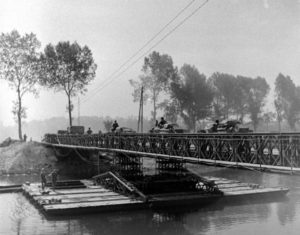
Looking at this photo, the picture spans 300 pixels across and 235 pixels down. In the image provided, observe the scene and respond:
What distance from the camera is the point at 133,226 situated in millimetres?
24219

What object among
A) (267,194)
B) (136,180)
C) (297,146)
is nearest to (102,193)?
(136,180)

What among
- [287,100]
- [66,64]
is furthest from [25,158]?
[287,100]

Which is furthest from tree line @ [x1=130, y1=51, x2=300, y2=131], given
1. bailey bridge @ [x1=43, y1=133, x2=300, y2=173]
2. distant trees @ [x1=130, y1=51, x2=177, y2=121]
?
bailey bridge @ [x1=43, y1=133, x2=300, y2=173]

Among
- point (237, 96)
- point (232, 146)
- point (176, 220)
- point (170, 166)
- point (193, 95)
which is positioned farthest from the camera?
point (237, 96)

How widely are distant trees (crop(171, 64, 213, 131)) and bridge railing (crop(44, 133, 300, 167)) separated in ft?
136

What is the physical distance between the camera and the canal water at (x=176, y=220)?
2311cm

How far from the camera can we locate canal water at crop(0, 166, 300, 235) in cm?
2311

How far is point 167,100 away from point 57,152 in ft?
87.3

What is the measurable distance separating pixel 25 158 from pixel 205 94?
34.8m

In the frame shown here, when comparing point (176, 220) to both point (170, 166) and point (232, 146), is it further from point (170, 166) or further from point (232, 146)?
point (170, 166)

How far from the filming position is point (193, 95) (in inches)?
2815

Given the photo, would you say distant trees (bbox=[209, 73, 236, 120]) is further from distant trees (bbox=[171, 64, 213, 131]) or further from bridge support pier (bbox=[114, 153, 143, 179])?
bridge support pier (bbox=[114, 153, 143, 179])

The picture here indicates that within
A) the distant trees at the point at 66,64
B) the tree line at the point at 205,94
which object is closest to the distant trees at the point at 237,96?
the tree line at the point at 205,94

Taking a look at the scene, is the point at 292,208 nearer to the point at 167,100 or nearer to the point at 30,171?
the point at 30,171
